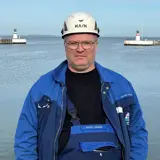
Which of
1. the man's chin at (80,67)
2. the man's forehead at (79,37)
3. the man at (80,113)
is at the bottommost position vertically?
Result: the man at (80,113)

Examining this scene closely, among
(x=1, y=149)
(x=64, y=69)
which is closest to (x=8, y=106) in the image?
(x=1, y=149)

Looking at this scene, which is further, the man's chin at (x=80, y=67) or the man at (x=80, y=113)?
the man's chin at (x=80, y=67)

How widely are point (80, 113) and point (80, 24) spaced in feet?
2.10

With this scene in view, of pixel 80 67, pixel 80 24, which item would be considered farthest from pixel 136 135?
pixel 80 24

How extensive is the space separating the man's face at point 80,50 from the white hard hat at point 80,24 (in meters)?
0.04

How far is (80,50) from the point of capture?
9.37 feet

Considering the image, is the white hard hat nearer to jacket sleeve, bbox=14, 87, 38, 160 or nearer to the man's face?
the man's face

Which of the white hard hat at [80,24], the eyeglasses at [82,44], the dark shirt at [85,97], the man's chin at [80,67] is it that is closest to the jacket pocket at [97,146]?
the dark shirt at [85,97]

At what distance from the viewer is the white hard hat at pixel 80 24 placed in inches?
111

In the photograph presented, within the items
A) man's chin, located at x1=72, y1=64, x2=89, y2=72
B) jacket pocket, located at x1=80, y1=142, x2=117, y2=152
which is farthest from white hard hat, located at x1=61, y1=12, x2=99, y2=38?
jacket pocket, located at x1=80, y1=142, x2=117, y2=152

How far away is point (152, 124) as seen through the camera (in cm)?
1128

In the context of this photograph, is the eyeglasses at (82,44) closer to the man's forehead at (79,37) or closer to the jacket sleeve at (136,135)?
the man's forehead at (79,37)

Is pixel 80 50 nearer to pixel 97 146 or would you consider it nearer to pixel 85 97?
pixel 85 97

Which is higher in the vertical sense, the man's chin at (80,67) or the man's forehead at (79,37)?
the man's forehead at (79,37)
